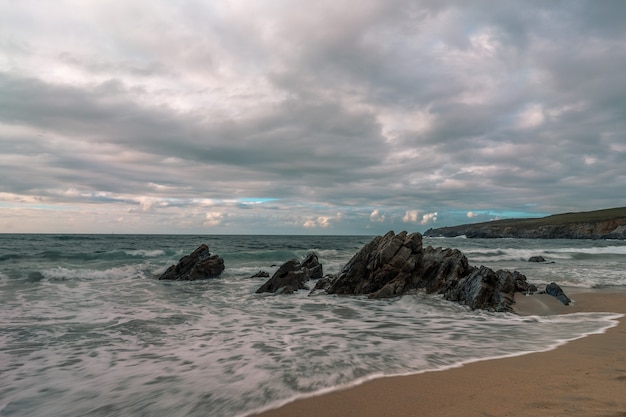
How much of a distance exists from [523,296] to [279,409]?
13730mm

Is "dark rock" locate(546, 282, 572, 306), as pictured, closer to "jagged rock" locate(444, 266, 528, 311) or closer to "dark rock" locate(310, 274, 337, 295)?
"jagged rock" locate(444, 266, 528, 311)

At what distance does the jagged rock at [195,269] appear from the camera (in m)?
25.3

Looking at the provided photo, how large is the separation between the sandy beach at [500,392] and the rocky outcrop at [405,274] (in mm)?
8807

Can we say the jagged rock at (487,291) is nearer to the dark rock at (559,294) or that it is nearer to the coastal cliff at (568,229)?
the dark rock at (559,294)

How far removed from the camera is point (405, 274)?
18375mm

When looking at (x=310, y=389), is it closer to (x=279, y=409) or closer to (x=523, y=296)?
(x=279, y=409)

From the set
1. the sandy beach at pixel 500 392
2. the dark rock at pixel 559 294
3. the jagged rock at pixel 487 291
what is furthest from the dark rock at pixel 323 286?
the sandy beach at pixel 500 392

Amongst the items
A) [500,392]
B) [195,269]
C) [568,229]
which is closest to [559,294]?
[500,392]

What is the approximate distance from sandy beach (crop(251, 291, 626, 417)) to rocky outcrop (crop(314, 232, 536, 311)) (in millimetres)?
8807

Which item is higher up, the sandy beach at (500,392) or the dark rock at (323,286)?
the sandy beach at (500,392)

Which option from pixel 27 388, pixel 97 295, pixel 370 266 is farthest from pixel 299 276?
pixel 27 388

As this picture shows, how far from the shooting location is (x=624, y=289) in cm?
1802

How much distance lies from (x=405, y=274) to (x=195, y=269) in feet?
48.2

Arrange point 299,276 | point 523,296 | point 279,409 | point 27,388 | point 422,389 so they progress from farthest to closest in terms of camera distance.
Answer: point 299,276
point 523,296
point 27,388
point 422,389
point 279,409
